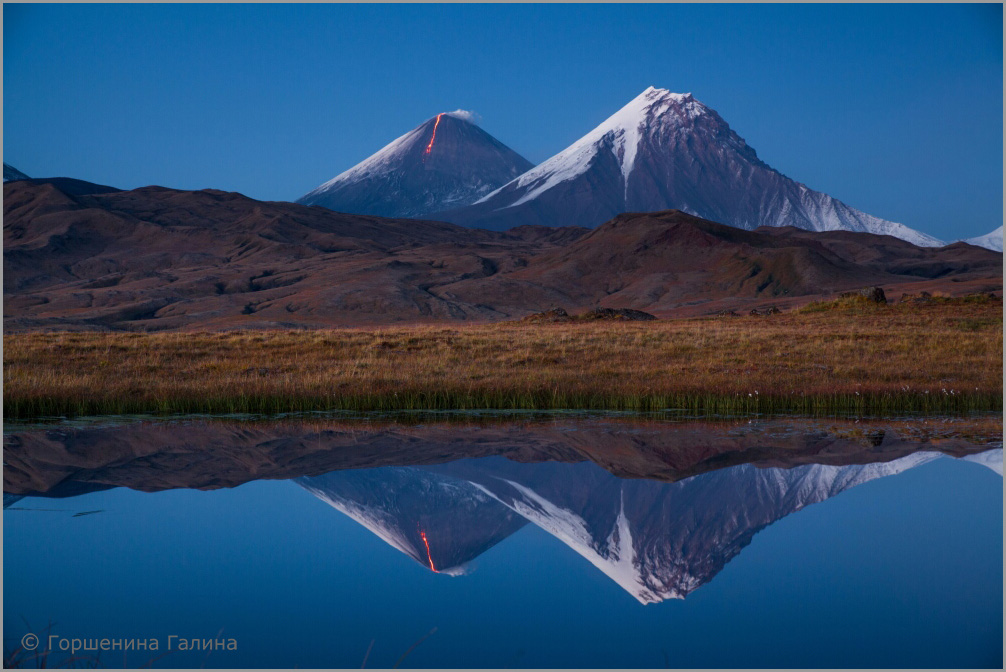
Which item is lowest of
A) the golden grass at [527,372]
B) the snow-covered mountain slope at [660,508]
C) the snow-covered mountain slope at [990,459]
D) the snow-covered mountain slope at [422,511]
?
the snow-covered mountain slope at [422,511]

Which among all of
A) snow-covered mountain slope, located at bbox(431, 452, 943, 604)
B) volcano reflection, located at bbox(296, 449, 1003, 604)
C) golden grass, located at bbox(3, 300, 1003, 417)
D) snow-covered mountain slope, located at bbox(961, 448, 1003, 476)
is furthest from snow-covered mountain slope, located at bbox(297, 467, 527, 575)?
golden grass, located at bbox(3, 300, 1003, 417)

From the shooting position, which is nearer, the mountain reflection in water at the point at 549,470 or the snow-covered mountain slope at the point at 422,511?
the snow-covered mountain slope at the point at 422,511

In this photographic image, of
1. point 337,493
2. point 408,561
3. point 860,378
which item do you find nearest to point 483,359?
point 860,378

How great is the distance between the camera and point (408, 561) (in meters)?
6.46

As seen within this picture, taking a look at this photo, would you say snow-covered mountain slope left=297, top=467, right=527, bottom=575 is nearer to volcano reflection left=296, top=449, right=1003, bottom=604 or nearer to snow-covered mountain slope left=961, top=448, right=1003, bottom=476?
volcano reflection left=296, top=449, right=1003, bottom=604

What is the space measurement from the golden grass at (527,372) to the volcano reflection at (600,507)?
483 centimetres

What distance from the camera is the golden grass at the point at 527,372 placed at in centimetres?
1446

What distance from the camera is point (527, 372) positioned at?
18.5 metres

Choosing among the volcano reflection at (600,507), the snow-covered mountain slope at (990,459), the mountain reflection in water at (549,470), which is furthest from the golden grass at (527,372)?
the volcano reflection at (600,507)

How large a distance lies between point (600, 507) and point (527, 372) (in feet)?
34.6

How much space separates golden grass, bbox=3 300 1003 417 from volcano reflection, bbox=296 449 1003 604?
4831mm

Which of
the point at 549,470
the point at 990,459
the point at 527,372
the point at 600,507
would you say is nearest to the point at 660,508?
the point at 600,507

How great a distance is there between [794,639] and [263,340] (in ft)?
81.6

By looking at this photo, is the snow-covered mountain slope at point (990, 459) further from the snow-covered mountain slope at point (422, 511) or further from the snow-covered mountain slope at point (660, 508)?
the snow-covered mountain slope at point (422, 511)
